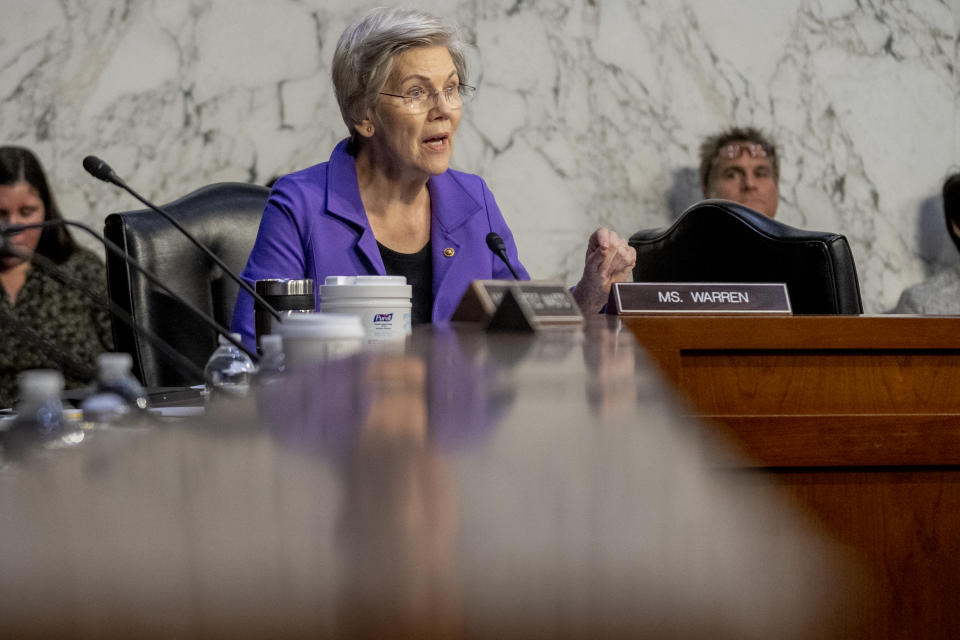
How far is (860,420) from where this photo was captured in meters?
1.24

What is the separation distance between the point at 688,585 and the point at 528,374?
0.32 meters

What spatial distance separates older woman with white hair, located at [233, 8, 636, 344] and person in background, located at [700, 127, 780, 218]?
74.3 inches

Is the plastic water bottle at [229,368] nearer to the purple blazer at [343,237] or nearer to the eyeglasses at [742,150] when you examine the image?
the purple blazer at [343,237]

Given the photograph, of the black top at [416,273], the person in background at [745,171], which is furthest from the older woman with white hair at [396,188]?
the person in background at [745,171]

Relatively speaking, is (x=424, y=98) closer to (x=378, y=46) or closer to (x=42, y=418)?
(x=378, y=46)

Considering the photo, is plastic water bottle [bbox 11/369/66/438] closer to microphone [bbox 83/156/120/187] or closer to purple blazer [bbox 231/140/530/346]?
microphone [bbox 83/156/120/187]

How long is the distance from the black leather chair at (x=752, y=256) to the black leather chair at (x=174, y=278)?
938 millimetres

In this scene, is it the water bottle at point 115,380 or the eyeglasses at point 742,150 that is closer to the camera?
the water bottle at point 115,380

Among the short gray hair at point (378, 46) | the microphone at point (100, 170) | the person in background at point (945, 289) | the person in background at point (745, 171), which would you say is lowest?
the person in background at point (945, 289)

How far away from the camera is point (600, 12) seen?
156 inches

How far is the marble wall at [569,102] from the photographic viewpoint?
365 centimetres

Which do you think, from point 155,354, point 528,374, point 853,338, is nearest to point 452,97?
point 155,354

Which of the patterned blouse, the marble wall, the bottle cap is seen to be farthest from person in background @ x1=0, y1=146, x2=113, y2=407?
the bottle cap

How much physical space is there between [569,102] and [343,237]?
2.15 meters
